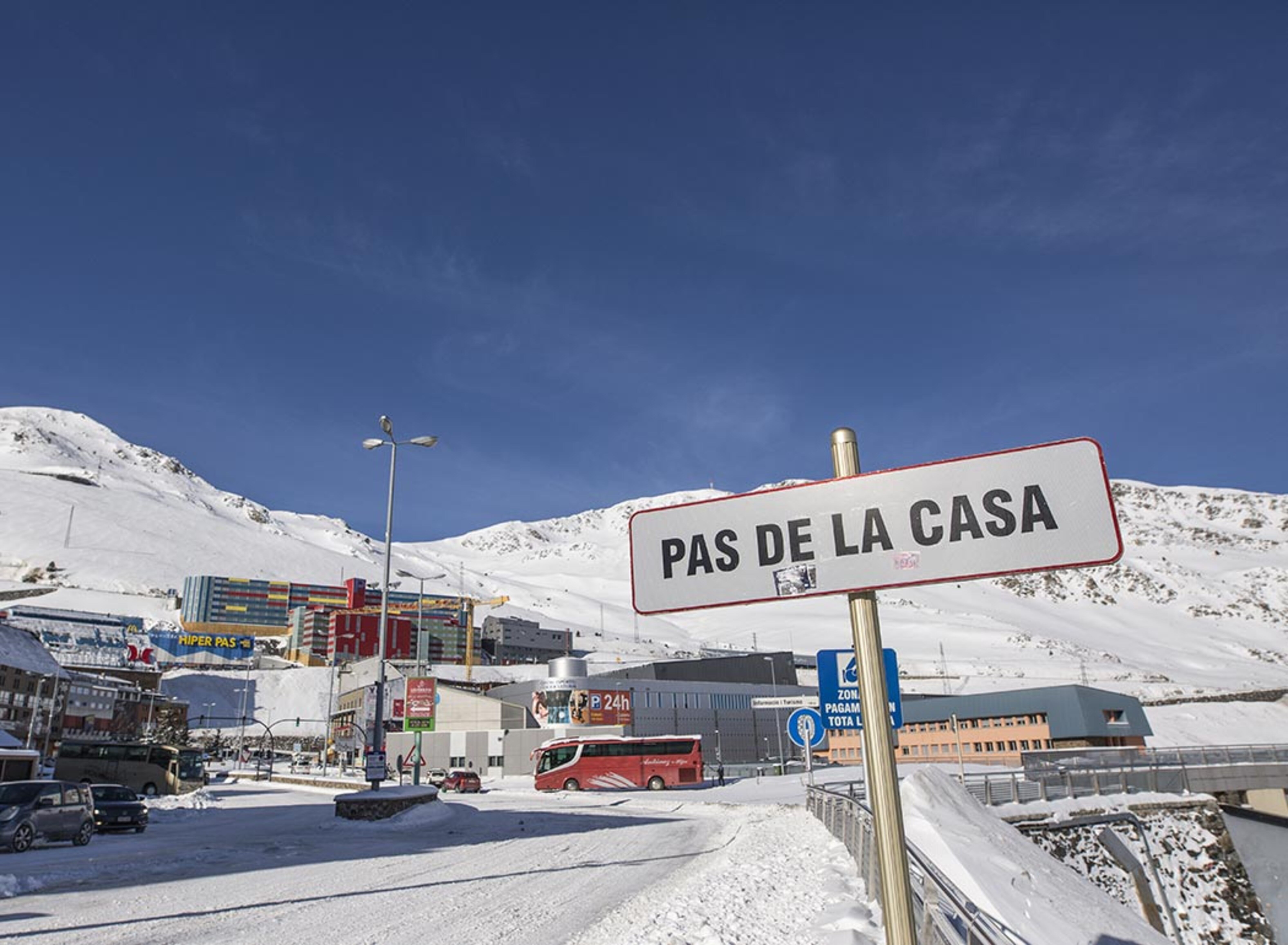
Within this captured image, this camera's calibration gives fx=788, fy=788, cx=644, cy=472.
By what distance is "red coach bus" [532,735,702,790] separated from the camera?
46.5 meters

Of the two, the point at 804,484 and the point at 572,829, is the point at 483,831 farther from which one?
the point at 804,484

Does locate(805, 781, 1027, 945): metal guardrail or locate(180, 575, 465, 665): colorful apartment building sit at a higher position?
locate(180, 575, 465, 665): colorful apartment building

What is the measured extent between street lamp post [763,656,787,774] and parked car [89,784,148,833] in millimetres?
23724

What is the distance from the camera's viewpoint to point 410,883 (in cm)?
1411

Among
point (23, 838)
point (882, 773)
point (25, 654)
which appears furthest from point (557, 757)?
point (882, 773)

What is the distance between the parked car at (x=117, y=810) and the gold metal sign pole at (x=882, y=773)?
27.3m

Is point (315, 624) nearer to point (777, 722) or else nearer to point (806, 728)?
point (777, 722)

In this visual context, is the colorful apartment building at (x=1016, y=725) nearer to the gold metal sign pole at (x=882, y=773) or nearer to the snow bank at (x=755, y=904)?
the snow bank at (x=755, y=904)

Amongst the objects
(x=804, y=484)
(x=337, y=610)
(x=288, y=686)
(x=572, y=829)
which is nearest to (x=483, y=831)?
(x=572, y=829)

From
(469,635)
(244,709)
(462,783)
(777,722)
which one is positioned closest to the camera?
(462,783)

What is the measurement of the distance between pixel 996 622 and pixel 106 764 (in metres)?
180

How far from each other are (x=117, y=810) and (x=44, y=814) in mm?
5593

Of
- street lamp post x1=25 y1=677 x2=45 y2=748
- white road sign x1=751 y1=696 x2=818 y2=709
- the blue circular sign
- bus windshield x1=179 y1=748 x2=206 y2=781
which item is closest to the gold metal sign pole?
the blue circular sign

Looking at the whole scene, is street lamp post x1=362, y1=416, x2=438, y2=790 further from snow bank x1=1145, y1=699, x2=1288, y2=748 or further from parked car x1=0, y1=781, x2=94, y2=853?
snow bank x1=1145, y1=699, x2=1288, y2=748
